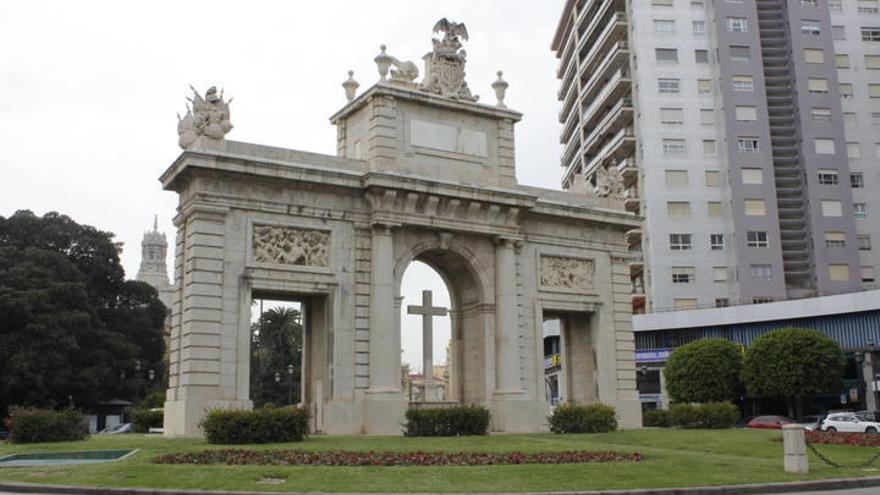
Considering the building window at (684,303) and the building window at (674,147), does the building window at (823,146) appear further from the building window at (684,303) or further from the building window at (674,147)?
the building window at (684,303)

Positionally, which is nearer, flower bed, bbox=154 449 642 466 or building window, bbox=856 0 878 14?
flower bed, bbox=154 449 642 466

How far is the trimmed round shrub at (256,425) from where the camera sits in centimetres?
2327

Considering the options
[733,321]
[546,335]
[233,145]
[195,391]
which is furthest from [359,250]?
[546,335]

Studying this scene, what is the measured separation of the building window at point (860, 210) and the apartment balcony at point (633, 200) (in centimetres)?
1563

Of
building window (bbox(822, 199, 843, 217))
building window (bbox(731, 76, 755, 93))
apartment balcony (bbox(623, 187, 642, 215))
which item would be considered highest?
building window (bbox(731, 76, 755, 93))

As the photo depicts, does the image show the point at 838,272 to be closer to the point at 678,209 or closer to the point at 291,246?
the point at 678,209

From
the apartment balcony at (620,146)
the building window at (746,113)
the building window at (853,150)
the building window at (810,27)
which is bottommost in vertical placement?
the building window at (853,150)

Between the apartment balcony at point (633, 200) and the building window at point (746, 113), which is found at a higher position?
the building window at point (746, 113)

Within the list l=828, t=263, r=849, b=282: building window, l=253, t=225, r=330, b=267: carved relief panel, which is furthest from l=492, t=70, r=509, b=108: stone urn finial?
l=828, t=263, r=849, b=282: building window

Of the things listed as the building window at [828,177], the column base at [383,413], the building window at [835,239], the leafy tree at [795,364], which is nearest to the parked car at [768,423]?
the leafy tree at [795,364]

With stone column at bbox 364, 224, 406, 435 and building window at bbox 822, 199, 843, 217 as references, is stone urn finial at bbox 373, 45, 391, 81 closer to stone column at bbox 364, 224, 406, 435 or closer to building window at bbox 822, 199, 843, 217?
stone column at bbox 364, 224, 406, 435

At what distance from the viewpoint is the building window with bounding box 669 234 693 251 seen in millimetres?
63406

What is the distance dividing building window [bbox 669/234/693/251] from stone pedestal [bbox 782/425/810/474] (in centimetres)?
4685

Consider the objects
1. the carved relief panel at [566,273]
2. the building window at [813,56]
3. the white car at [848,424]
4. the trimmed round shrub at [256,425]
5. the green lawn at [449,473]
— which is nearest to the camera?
the green lawn at [449,473]
